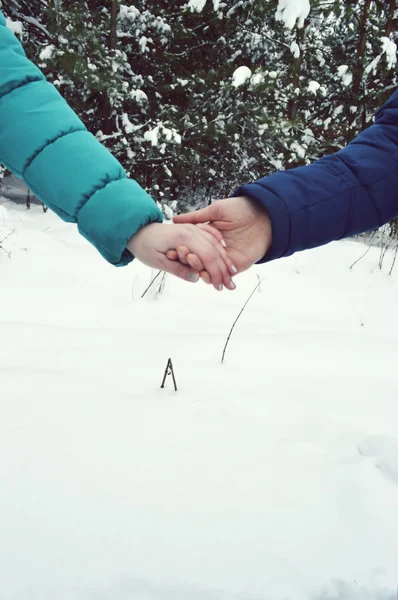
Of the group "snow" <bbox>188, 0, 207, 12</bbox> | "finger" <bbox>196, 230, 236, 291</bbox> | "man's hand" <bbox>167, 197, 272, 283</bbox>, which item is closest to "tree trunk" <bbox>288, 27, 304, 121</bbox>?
"snow" <bbox>188, 0, 207, 12</bbox>

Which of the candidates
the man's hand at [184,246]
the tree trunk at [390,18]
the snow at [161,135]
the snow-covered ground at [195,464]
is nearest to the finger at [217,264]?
the man's hand at [184,246]

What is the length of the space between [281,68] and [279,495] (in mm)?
9121

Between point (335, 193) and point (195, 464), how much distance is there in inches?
37.8

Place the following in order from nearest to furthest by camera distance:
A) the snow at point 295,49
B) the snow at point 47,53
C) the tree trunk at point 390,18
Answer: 1. the snow at point 47,53
2. the snow at point 295,49
3. the tree trunk at point 390,18

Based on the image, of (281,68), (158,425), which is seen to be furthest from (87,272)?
(281,68)

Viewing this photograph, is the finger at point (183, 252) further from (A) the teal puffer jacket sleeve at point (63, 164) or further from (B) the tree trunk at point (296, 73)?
(B) the tree trunk at point (296, 73)

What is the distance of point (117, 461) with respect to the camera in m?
1.13

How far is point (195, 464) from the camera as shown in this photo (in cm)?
114

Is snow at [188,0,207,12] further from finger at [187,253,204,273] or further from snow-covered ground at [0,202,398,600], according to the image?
finger at [187,253,204,273]

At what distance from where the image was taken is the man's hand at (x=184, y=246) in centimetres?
121

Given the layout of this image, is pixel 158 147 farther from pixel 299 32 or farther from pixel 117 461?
pixel 117 461

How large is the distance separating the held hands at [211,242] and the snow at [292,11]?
6364 mm

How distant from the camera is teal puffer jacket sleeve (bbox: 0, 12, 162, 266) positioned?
1140 mm

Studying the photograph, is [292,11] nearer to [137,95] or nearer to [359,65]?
[359,65]
